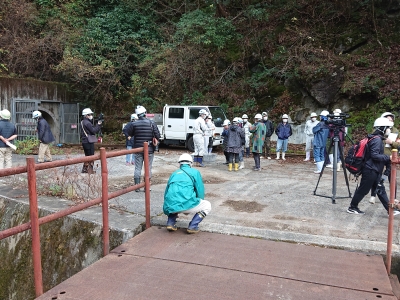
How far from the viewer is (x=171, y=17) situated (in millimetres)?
20922

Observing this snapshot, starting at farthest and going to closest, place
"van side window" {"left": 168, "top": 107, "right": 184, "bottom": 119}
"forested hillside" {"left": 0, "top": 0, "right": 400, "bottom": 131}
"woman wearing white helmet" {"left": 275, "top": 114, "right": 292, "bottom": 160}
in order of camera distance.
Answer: "van side window" {"left": 168, "top": 107, "right": 184, "bottom": 119} → "forested hillside" {"left": 0, "top": 0, "right": 400, "bottom": 131} → "woman wearing white helmet" {"left": 275, "top": 114, "right": 292, "bottom": 160}

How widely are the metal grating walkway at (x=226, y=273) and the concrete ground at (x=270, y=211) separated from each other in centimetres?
31

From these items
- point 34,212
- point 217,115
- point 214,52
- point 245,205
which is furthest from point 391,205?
point 214,52

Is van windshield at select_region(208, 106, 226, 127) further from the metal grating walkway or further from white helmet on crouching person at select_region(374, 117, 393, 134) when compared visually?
the metal grating walkway

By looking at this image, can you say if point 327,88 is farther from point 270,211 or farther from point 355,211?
point 270,211

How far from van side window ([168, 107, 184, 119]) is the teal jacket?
1080cm

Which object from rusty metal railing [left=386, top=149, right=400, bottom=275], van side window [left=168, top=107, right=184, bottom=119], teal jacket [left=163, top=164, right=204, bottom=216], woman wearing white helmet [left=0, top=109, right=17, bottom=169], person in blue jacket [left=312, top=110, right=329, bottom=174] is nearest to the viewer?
rusty metal railing [left=386, top=149, right=400, bottom=275]

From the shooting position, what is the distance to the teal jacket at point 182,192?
4.49 meters

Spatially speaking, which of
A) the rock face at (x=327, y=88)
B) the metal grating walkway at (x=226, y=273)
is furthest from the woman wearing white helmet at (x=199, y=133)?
the rock face at (x=327, y=88)

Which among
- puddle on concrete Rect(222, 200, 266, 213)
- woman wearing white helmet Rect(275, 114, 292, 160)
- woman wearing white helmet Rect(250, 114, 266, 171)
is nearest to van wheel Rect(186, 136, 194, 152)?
woman wearing white helmet Rect(275, 114, 292, 160)

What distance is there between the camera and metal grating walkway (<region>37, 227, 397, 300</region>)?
3.15 m

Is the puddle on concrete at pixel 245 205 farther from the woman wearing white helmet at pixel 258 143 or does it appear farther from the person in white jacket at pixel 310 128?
the person in white jacket at pixel 310 128

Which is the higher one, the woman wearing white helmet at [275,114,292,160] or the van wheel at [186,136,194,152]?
the woman wearing white helmet at [275,114,292,160]

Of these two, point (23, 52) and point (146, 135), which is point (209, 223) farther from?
point (23, 52)
